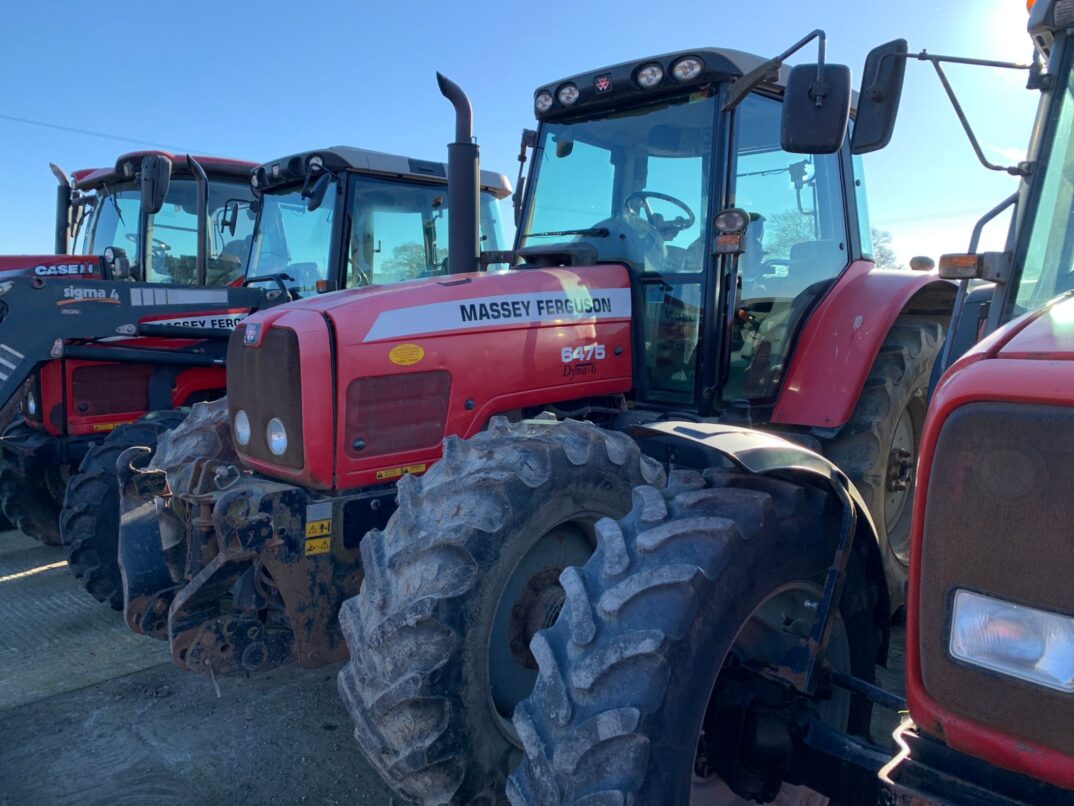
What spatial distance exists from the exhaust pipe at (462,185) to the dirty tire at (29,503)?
3698mm

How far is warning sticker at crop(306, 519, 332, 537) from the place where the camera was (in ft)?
9.77

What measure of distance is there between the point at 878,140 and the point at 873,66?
0.22 metres

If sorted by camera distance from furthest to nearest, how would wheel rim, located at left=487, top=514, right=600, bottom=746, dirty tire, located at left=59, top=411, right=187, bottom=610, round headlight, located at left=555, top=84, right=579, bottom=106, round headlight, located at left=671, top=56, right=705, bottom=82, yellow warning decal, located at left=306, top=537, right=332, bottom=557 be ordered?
dirty tire, located at left=59, top=411, right=187, bottom=610
round headlight, located at left=555, top=84, right=579, bottom=106
round headlight, located at left=671, top=56, right=705, bottom=82
yellow warning decal, located at left=306, top=537, right=332, bottom=557
wheel rim, located at left=487, top=514, right=600, bottom=746

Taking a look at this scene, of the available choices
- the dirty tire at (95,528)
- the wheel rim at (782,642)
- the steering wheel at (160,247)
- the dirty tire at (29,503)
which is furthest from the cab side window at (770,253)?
the steering wheel at (160,247)

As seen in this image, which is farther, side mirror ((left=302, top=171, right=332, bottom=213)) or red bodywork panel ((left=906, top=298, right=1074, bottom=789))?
side mirror ((left=302, top=171, right=332, bottom=213))

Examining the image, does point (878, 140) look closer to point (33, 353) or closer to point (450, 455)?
point (450, 455)

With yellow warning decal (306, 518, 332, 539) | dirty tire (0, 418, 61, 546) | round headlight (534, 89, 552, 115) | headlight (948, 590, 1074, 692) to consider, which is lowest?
dirty tire (0, 418, 61, 546)

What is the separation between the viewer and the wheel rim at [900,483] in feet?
13.2

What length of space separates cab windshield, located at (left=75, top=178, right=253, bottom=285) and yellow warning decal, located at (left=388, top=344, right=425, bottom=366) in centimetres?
459

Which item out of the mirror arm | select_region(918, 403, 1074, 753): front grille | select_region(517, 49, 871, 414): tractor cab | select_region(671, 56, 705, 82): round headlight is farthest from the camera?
the mirror arm

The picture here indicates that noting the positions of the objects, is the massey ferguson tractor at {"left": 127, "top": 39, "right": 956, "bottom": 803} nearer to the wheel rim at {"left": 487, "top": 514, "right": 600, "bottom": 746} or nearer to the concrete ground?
the wheel rim at {"left": 487, "top": 514, "right": 600, "bottom": 746}

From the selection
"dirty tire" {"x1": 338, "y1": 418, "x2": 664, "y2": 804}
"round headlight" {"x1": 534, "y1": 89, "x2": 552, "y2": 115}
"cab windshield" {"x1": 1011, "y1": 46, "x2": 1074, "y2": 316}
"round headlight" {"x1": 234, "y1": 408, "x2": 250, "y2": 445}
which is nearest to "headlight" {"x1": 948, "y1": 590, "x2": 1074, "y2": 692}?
"cab windshield" {"x1": 1011, "y1": 46, "x2": 1074, "y2": 316}

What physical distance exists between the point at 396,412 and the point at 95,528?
2409mm

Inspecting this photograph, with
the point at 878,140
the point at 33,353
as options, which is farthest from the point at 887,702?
the point at 33,353
